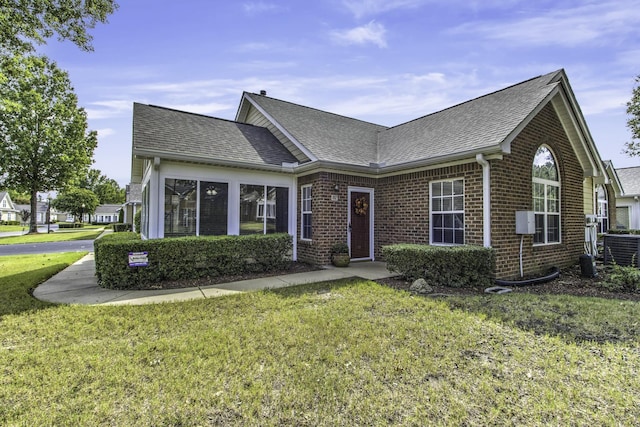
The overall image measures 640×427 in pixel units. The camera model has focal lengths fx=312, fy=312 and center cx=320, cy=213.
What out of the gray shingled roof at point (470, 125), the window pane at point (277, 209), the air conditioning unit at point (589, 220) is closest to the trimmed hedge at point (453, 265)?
the gray shingled roof at point (470, 125)

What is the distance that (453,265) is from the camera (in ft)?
22.2

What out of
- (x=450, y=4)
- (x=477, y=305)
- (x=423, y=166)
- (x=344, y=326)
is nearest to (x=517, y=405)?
(x=344, y=326)

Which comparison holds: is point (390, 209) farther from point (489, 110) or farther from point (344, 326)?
point (344, 326)

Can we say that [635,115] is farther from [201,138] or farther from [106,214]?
[106,214]

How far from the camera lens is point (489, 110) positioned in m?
9.53

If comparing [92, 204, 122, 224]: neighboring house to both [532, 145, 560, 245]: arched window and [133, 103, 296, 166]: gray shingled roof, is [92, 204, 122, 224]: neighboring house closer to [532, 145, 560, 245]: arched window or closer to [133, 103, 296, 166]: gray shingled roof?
[133, 103, 296, 166]: gray shingled roof

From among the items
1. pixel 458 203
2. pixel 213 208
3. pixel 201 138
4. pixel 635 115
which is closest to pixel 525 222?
pixel 458 203

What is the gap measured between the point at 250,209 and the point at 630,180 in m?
25.5

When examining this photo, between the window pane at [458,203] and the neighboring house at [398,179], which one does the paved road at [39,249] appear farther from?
the window pane at [458,203]

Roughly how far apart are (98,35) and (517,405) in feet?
39.7

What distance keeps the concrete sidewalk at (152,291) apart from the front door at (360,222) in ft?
4.23

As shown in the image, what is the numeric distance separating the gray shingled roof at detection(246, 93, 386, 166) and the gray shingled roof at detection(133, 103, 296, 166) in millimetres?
874

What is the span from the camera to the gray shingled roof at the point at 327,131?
996cm

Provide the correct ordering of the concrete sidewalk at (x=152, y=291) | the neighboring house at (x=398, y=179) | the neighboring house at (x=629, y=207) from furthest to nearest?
the neighboring house at (x=629, y=207)
the neighboring house at (x=398, y=179)
the concrete sidewalk at (x=152, y=291)
